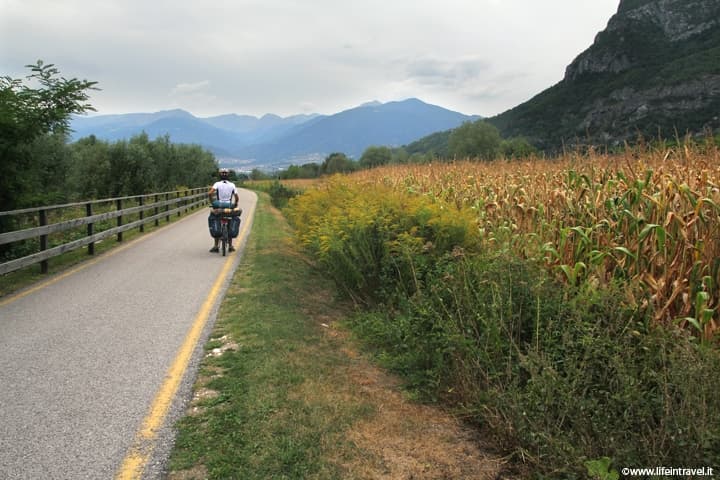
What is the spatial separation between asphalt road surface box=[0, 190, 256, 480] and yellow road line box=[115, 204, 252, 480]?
0.01m

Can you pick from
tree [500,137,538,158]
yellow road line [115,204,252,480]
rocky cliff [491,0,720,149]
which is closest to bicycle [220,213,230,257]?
yellow road line [115,204,252,480]

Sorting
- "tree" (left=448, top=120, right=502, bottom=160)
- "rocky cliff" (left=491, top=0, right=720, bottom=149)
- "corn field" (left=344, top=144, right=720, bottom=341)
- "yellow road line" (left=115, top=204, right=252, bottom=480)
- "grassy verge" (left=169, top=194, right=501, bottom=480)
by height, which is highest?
"rocky cliff" (left=491, top=0, right=720, bottom=149)

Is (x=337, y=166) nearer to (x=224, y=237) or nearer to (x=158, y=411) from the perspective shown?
(x=224, y=237)

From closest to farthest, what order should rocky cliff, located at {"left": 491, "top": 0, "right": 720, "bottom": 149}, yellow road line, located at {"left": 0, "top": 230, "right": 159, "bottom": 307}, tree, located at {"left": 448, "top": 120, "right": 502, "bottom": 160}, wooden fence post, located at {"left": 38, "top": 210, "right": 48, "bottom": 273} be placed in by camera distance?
yellow road line, located at {"left": 0, "top": 230, "right": 159, "bottom": 307} < wooden fence post, located at {"left": 38, "top": 210, "right": 48, "bottom": 273} < tree, located at {"left": 448, "top": 120, "right": 502, "bottom": 160} < rocky cliff, located at {"left": 491, "top": 0, "right": 720, "bottom": 149}

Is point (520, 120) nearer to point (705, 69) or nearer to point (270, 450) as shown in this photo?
point (705, 69)

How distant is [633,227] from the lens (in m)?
5.05

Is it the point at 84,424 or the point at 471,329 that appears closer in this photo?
the point at 84,424

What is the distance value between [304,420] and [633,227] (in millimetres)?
3781

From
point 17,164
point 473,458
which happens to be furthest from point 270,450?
point 17,164

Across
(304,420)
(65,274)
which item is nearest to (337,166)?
(65,274)

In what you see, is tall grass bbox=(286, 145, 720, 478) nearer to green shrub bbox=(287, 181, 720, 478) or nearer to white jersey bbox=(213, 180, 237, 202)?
green shrub bbox=(287, 181, 720, 478)

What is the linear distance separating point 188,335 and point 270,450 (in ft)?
9.71

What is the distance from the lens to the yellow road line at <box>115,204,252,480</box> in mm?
3212

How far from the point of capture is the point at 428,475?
10.7 feet
